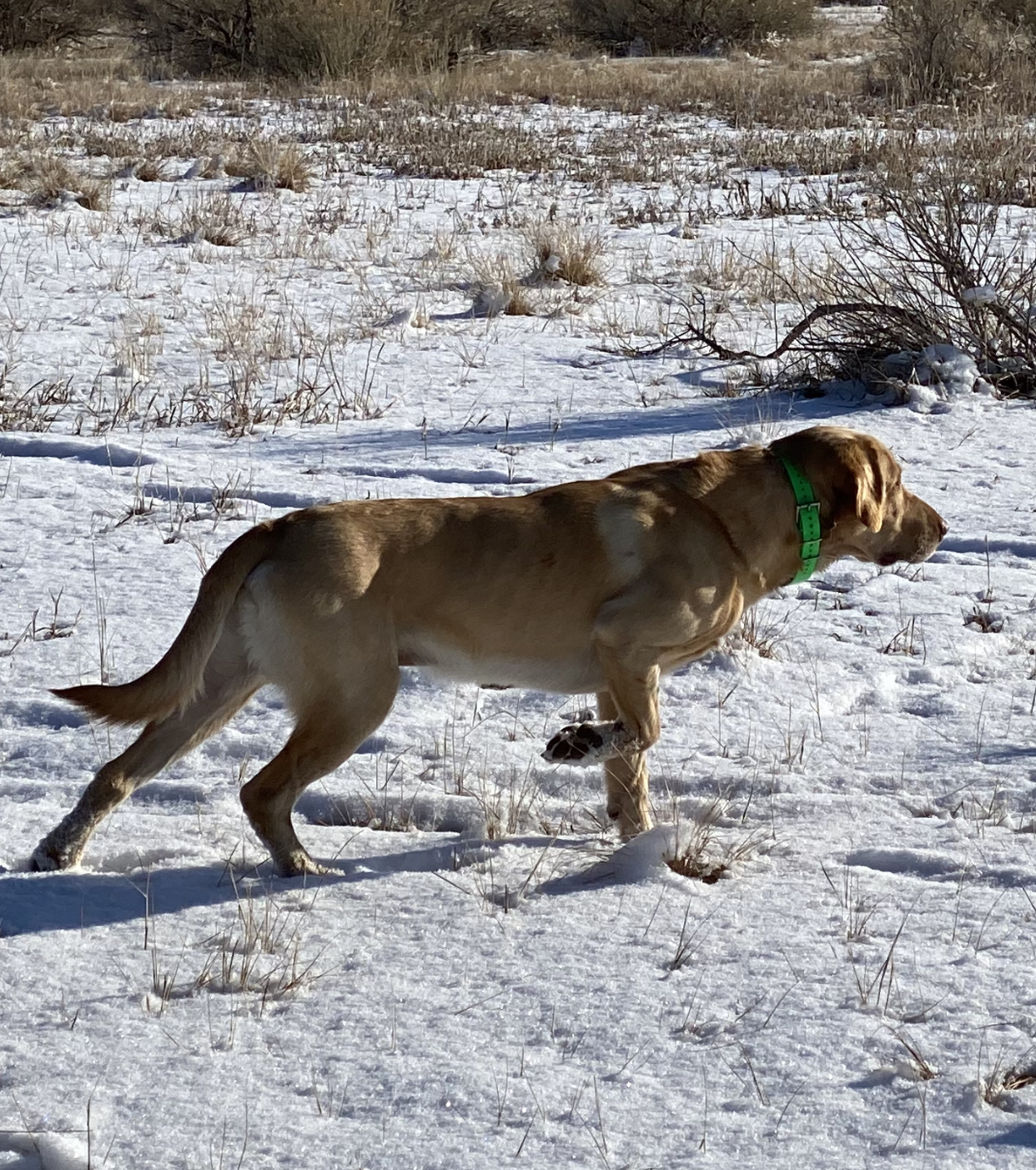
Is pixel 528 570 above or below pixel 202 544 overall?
above

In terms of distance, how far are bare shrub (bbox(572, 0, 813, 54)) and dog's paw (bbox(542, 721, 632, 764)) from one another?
30.9m

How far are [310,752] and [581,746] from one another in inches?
26.8

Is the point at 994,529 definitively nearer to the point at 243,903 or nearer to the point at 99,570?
the point at 99,570

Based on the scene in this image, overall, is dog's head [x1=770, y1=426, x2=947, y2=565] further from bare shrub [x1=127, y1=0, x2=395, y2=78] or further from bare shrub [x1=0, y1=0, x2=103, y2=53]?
bare shrub [x1=0, y1=0, x2=103, y2=53]

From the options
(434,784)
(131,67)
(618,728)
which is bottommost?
(434,784)

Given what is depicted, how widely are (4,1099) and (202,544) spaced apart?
348 centimetres

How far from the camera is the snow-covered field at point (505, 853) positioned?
268cm

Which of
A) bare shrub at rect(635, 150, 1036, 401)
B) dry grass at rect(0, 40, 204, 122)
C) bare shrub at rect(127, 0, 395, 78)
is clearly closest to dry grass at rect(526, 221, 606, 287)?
bare shrub at rect(635, 150, 1036, 401)

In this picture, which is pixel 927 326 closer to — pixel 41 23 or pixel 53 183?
pixel 53 183

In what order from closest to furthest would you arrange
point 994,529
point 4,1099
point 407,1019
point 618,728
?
point 4,1099, point 407,1019, point 618,728, point 994,529

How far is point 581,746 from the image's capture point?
12.4 ft

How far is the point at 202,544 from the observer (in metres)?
5.94

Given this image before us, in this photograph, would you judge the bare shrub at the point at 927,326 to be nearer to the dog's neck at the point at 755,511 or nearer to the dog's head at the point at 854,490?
the dog's head at the point at 854,490

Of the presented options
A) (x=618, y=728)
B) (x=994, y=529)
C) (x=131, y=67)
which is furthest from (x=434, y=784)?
(x=131, y=67)
